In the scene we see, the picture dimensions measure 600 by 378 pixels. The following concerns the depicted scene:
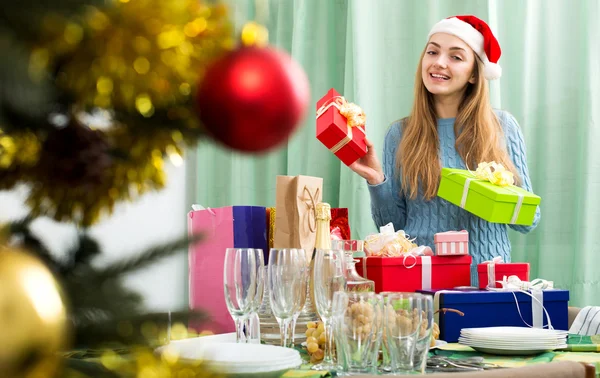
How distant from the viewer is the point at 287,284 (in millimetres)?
1170

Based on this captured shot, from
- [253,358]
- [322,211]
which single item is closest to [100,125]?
[253,358]

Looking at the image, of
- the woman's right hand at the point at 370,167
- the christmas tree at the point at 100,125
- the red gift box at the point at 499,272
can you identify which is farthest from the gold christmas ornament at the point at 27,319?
the woman's right hand at the point at 370,167

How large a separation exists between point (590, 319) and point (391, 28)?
182 cm

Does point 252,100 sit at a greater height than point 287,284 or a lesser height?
greater

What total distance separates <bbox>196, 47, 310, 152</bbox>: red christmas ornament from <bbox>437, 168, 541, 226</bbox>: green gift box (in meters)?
1.70

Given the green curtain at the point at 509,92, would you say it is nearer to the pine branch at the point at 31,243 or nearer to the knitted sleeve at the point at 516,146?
the knitted sleeve at the point at 516,146

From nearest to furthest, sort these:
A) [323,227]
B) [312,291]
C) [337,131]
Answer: [312,291] < [323,227] < [337,131]

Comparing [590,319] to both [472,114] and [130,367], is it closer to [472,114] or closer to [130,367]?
[472,114]

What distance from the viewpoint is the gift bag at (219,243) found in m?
1.90

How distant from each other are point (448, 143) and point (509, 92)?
520 mm

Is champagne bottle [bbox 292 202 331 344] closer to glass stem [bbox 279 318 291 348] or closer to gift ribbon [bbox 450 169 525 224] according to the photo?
glass stem [bbox 279 318 291 348]

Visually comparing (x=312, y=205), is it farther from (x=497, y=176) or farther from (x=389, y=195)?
(x=389, y=195)

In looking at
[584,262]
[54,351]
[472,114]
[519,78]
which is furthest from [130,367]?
[519,78]

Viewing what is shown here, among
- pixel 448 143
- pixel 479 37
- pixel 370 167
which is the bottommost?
pixel 370 167
